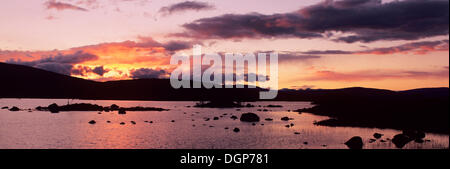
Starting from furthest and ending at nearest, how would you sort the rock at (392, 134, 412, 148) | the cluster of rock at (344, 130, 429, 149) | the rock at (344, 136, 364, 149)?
the rock at (392, 134, 412, 148) < the cluster of rock at (344, 130, 429, 149) < the rock at (344, 136, 364, 149)

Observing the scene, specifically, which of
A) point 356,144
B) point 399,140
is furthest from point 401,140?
point 356,144

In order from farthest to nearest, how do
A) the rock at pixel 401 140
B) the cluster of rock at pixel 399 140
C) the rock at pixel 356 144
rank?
the rock at pixel 401 140 < the cluster of rock at pixel 399 140 < the rock at pixel 356 144

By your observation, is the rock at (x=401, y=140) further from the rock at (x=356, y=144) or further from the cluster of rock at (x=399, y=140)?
the rock at (x=356, y=144)

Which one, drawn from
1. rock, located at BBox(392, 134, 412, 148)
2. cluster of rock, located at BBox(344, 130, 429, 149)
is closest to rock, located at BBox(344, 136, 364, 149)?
cluster of rock, located at BBox(344, 130, 429, 149)

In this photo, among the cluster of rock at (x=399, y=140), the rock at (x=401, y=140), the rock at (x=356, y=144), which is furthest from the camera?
the rock at (x=401, y=140)

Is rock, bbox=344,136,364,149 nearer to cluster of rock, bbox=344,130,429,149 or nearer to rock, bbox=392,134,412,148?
cluster of rock, bbox=344,130,429,149

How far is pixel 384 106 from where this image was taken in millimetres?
90688

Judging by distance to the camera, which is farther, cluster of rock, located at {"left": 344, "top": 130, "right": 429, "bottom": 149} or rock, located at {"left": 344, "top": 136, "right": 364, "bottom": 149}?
cluster of rock, located at {"left": 344, "top": 130, "right": 429, "bottom": 149}

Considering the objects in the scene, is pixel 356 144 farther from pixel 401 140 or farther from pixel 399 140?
pixel 401 140

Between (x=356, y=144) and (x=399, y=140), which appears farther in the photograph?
(x=399, y=140)

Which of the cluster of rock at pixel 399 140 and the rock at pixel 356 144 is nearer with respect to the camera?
the rock at pixel 356 144

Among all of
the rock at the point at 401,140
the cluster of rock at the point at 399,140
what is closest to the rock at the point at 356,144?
the cluster of rock at the point at 399,140
